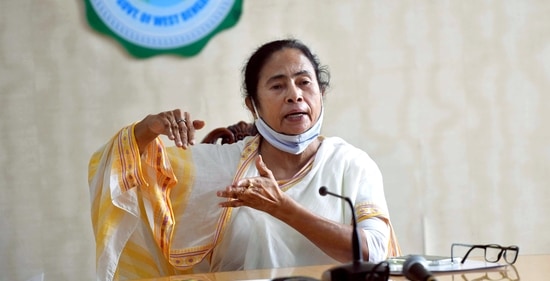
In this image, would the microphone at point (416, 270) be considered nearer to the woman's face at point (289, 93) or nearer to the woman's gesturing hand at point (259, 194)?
the woman's gesturing hand at point (259, 194)

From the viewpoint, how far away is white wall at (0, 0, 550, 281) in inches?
121

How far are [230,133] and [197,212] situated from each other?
480 millimetres

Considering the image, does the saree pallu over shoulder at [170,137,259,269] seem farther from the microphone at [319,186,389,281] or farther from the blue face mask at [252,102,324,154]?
the microphone at [319,186,389,281]

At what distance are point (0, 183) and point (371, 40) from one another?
4.78 ft

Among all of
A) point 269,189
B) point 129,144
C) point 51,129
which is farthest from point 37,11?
point 269,189

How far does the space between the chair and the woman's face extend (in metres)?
0.31

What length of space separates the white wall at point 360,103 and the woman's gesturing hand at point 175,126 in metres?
0.84

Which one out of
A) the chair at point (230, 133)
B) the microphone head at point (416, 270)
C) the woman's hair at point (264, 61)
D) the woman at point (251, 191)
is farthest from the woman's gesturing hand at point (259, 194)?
the microphone head at point (416, 270)

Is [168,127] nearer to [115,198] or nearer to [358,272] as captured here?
[115,198]

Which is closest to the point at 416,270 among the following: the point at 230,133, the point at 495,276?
the point at 495,276

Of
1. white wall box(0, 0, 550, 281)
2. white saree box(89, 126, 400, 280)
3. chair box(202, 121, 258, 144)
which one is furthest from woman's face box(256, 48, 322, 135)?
white wall box(0, 0, 550, 281)

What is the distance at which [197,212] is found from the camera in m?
2.46

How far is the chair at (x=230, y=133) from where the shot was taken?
2869 millimetres

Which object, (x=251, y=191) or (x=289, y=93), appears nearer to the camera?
(x=251, y=191)
